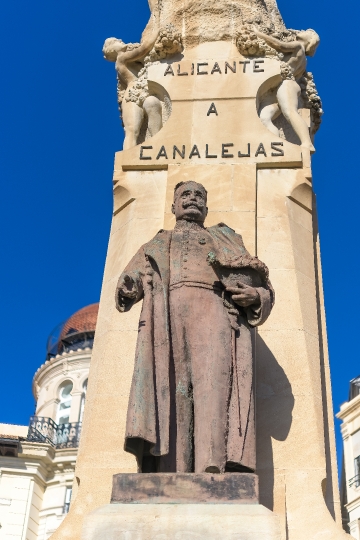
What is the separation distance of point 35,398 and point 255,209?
43859mm

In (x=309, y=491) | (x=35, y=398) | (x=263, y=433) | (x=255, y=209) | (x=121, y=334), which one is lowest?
(x=309, y=491)

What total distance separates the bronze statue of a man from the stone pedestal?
0.22 m

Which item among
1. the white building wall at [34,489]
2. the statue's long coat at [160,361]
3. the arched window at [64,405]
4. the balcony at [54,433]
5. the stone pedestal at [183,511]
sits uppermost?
the arched window at [64,405]

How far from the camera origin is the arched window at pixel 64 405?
4590 cm

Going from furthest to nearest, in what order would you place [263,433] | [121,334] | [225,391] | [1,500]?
[1,500] < [121,334] < [263,433] < [225,391]

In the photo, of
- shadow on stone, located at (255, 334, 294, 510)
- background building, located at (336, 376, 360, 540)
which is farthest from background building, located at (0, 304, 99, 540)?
shadow on stone, located at (255, 334, 294, 510)

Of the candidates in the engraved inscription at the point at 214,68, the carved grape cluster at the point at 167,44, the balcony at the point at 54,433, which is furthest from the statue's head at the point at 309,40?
the balcony at the point at 54,433

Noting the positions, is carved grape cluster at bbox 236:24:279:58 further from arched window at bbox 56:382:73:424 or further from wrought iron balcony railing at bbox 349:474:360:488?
arched window at bbox 56:382:73:424

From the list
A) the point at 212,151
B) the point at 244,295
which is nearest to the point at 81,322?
the point at 212,151

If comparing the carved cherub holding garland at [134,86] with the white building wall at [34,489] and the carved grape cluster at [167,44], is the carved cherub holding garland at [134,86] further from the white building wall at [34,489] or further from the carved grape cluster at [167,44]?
the white building wall at [34,489]

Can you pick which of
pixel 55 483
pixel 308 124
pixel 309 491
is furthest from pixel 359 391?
pixel 309 491

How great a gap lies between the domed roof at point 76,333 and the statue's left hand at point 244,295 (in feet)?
141

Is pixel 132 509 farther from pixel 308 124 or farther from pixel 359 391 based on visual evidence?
pixel 359 391

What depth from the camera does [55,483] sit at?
132 ft
